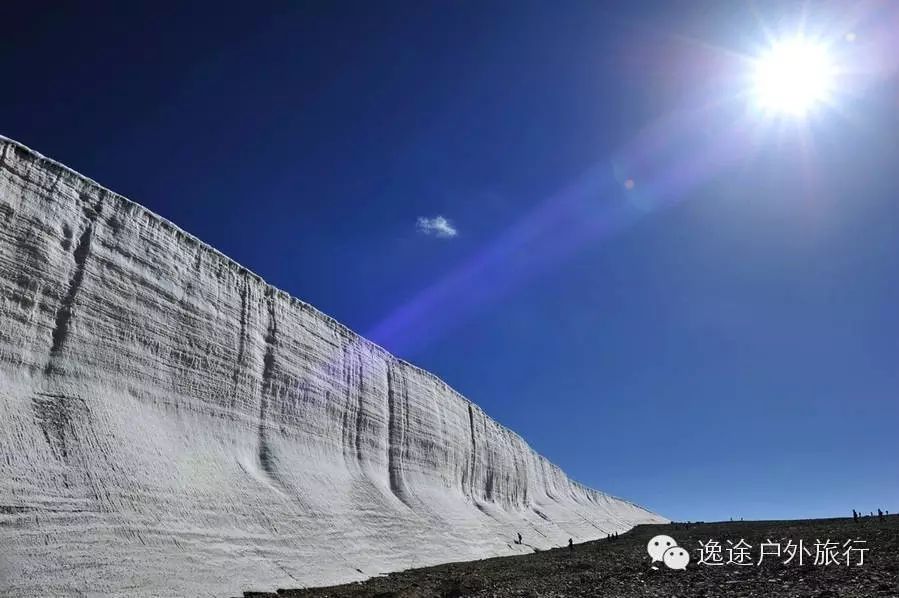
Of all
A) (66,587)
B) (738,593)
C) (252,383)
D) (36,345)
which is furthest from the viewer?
(252,383)

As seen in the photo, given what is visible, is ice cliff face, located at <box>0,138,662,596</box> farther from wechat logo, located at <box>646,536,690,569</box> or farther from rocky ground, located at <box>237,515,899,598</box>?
wechat logo, located at <box>646,536,690,569</box>

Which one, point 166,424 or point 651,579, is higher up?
point 166,424

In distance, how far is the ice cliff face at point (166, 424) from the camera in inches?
399

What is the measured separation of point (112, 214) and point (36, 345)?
4032 mm

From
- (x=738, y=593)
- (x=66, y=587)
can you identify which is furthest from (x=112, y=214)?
(x=738, y=593)

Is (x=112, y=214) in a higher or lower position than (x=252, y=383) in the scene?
higher

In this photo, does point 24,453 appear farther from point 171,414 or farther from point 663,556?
point 663,556

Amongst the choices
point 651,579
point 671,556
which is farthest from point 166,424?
point 671,556

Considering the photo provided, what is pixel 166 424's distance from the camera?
13.7 m

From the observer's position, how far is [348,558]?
15781 millimetres

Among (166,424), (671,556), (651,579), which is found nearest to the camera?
(166,424)

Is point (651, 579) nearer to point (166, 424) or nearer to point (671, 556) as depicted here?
point (671, 556)

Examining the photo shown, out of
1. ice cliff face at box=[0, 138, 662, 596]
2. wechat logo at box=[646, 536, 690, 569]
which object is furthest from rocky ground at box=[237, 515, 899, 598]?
ice cliff face at box=[0, 138, 662, 596]

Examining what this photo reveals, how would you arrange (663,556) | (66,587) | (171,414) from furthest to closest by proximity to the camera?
(663,556) → (171,414) → (66,587)
